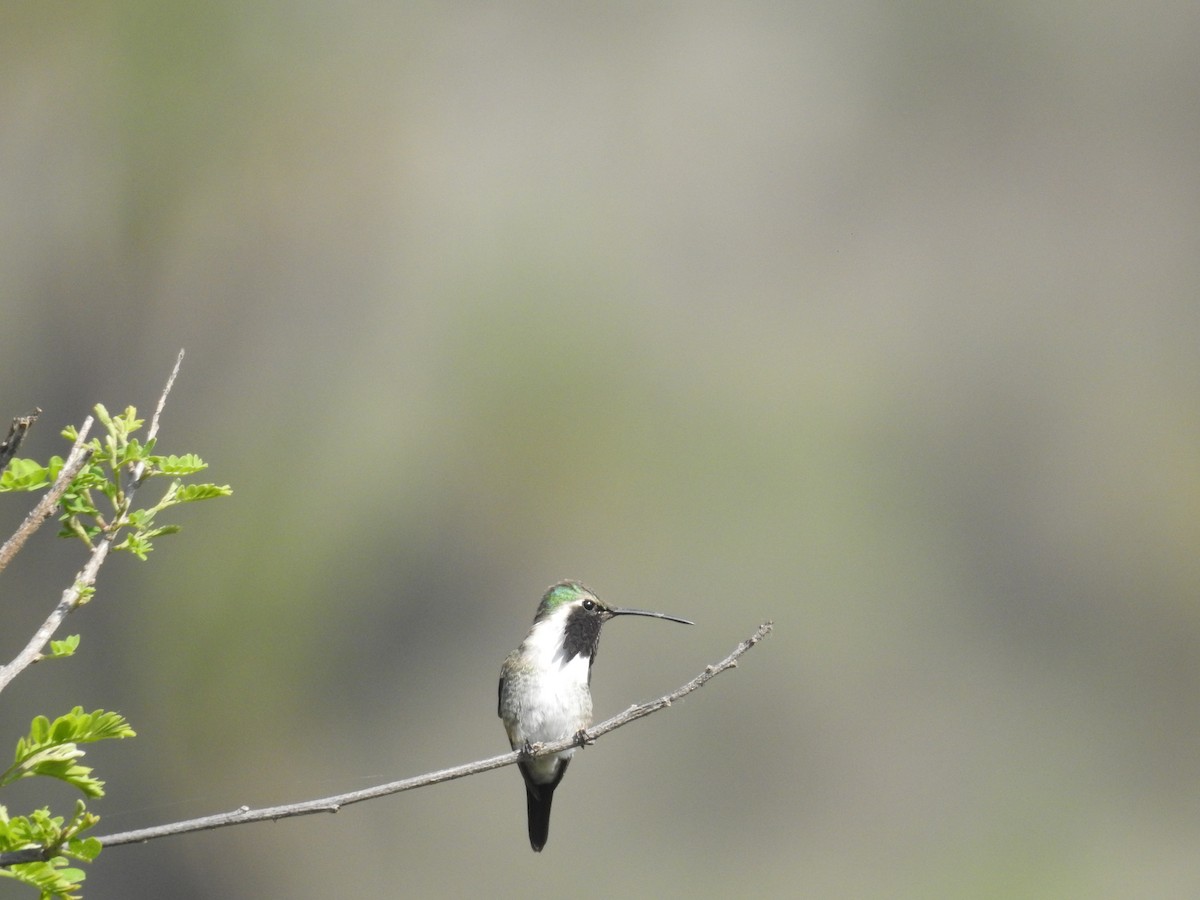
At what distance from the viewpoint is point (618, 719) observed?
136 centimetres

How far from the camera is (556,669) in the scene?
2.40 m

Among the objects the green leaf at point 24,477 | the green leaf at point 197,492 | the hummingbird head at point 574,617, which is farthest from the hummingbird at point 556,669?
the green leaf at point 24,477

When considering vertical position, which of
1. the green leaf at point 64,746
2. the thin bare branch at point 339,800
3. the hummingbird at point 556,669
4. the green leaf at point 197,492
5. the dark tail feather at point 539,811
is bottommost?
the dark tail feather at point 539,811

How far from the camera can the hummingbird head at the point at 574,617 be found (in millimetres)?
2316

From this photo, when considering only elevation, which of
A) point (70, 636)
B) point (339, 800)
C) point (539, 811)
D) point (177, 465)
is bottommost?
point (539, 811)

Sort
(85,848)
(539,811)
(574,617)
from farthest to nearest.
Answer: (539,811)
(574,617)
(85,848)

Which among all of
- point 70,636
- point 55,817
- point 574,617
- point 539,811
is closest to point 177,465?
point 70,636

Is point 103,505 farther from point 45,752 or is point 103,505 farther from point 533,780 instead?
point 45,752

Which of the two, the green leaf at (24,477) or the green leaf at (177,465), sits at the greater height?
the green leaf at (177,465)

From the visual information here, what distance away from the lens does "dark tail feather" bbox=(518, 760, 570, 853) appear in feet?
8.55

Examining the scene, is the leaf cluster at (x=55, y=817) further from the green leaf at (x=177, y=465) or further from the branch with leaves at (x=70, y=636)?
the green leaf at (x=177, y=465)

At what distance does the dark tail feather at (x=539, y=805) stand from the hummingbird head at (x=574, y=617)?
1.26ft

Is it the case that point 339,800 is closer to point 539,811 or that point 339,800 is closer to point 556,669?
point 556,669

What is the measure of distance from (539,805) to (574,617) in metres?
0.59
